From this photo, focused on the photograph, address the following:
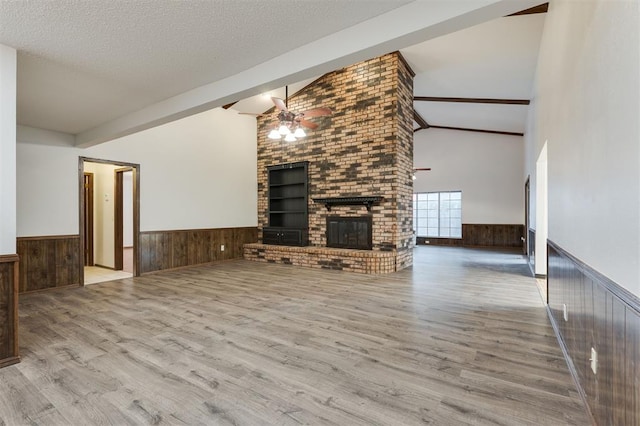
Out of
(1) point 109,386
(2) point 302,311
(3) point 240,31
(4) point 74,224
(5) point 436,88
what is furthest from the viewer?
(5) point 436,88

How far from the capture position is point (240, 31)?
2.35 metres

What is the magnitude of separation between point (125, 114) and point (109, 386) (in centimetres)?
346

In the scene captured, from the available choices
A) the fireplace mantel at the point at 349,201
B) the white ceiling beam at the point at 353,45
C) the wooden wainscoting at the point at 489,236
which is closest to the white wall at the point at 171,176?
the fireplace mantel at the point at 349,201

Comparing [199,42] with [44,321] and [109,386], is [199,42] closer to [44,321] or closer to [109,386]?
[109,386]

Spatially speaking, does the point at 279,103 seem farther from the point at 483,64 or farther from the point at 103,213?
the point at 103,213

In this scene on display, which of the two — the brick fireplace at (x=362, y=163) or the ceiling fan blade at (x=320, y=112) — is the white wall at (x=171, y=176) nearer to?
the brick fireplace at (x=362, y=163)

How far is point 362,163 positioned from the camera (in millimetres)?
6453

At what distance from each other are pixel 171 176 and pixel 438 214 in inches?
356

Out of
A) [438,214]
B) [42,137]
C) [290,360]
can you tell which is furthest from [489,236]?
[42,137]

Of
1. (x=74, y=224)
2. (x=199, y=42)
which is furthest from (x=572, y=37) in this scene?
(x=74, y=224)

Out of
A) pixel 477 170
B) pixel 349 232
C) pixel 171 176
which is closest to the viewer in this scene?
pixel 171 176

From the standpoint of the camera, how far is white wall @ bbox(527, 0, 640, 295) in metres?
1.25

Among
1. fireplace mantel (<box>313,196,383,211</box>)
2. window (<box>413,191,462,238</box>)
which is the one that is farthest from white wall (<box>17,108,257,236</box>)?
window (<box>413,191,462,238</box>)

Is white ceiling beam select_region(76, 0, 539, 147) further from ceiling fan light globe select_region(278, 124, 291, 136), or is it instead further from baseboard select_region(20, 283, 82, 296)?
baseboard select_region(20, 283, 82, 296)
